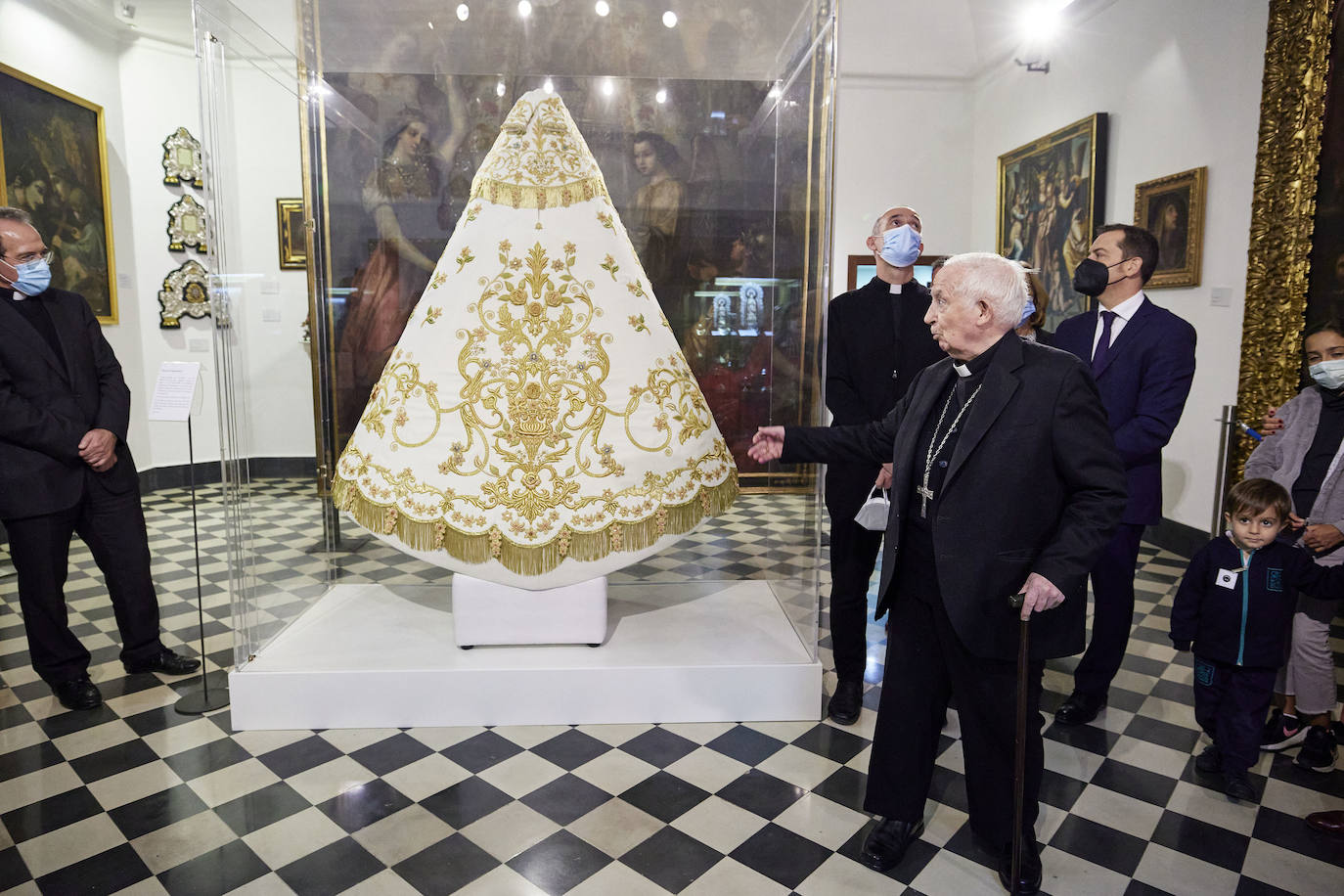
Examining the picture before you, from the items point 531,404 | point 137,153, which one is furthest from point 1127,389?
point 137,153

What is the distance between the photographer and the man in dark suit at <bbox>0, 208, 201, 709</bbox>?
11.0 ft

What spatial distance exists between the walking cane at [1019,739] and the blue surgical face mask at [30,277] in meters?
3.69

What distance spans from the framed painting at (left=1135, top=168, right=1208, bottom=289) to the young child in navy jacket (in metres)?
3.61

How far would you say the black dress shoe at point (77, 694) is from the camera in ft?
11.6

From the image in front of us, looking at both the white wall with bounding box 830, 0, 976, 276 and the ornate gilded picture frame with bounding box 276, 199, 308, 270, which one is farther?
the white wall with bounding box 830, 0, 976, 276

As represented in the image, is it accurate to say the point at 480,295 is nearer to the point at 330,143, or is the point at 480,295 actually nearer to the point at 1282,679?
the point at 330,143

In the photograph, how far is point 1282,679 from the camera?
3.29 metres

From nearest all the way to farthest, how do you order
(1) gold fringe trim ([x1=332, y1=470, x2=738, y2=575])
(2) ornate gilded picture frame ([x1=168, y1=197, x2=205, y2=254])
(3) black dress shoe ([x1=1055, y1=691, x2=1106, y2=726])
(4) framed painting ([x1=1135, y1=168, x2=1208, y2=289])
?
(1) gold fringe trim ([x1=332, y1=470, x2=738, y2=575]) < (3) black dress shoe ([x1=1055, y1=691, x2=1106, y2=726]) < (4) framed painting ([x1=1135, y1=168, x2=1208, y2=289]) < (2) ornate gilded picture frame ([x1=168, y1=197, x2=205, y2=254])

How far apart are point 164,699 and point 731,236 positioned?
333 centimetres

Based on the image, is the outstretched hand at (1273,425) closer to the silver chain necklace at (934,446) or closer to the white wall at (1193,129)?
the silver chain necklace at (934,446)

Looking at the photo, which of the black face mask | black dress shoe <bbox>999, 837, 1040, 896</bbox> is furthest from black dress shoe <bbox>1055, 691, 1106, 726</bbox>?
the black face mask

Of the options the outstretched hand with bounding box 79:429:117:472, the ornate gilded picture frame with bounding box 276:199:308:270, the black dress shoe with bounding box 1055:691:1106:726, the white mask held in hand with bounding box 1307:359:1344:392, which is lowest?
the black dress shoe with bounding box 1055:691:1106:726

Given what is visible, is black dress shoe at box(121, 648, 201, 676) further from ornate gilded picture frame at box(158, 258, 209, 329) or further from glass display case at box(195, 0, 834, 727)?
ornate gilded picture frame at box(158, 258, 209, 329)

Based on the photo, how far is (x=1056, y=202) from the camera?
7.72 meters
